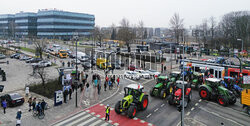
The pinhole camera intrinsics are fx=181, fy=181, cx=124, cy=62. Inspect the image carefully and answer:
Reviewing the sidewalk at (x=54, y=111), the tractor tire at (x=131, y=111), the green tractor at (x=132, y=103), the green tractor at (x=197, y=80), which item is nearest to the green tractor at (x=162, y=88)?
the green tractor at (x=132, y=103)

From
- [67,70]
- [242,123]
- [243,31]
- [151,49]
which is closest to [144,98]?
[242,123]

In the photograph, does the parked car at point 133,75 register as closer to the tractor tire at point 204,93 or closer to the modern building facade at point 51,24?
the tractor tire at point 204,93

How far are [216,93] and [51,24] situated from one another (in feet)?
319

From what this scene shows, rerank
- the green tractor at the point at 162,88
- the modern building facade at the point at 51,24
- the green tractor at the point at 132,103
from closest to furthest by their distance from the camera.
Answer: the green tractor at the point at 132,103 → the green tractor at the point at 162,88 → the modern building facade at the point at 51,24

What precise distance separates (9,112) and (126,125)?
10.7 metres

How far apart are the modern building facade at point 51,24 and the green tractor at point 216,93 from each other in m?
86.8

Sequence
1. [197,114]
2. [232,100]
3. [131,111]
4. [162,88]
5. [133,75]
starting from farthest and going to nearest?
[133,75], [162,88], [232,100], [197,114], [131,111]

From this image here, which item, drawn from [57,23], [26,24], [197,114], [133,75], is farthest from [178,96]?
[26,24]

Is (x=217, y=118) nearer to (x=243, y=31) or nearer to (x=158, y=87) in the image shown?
(x=158, y=87)

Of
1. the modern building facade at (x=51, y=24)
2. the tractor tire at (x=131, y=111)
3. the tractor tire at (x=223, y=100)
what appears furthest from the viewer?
the modern building facade at (x=51, y=24)

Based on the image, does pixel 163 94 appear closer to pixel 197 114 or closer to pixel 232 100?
pixel 197 114

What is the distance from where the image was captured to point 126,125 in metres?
13.9

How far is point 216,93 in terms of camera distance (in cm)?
1825

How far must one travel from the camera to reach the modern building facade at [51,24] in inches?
3871
